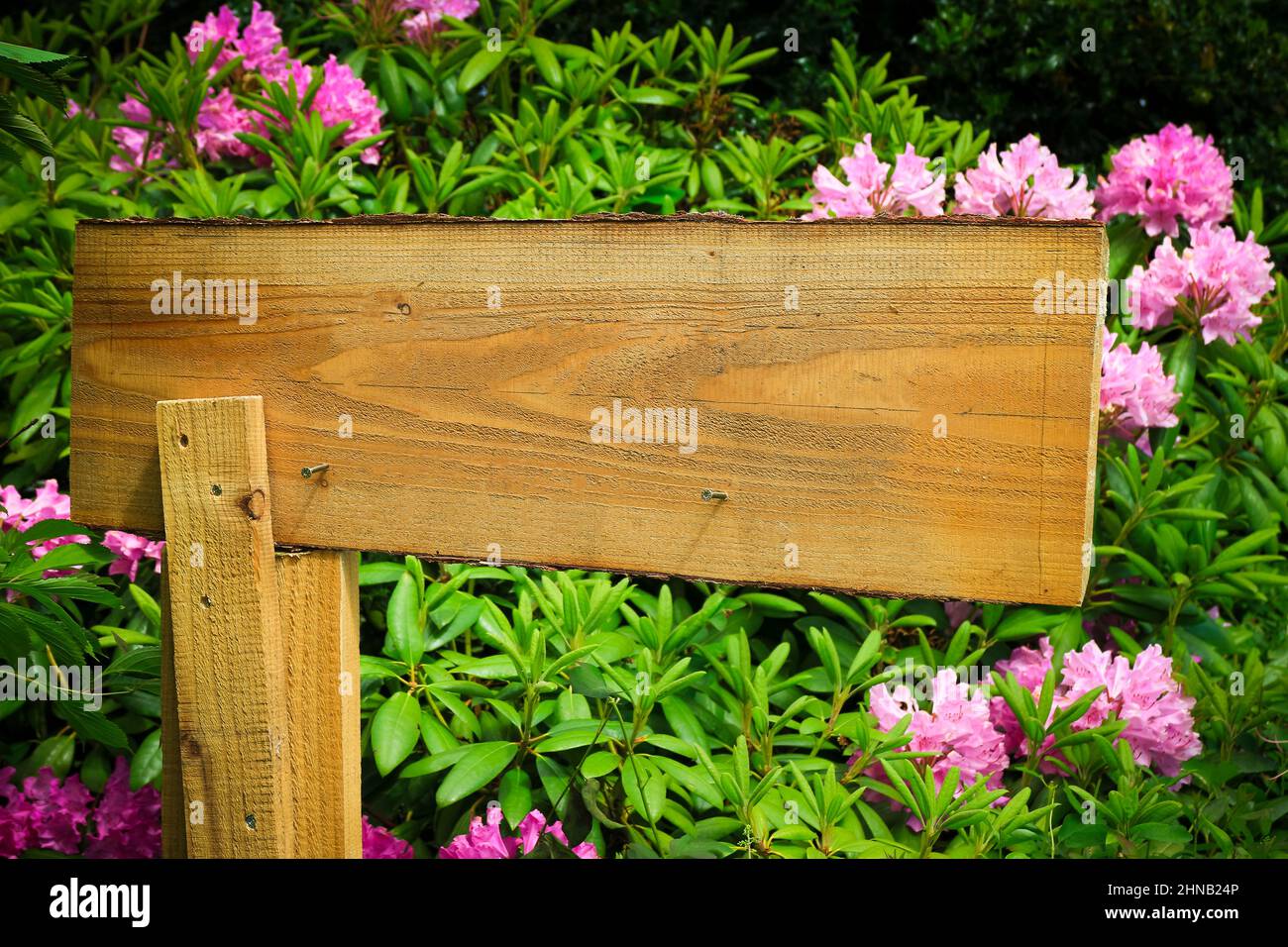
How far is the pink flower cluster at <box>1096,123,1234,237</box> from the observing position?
2379 millimetres

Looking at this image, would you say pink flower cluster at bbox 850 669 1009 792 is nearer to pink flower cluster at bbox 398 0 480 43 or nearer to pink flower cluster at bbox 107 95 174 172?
pink flower cluster at bbox 398 0 480 43

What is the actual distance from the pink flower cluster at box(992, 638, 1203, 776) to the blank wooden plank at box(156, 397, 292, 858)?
1.11m

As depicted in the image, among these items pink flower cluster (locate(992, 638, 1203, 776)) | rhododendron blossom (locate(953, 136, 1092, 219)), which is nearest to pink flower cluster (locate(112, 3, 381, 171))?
rhododendron blossom (locate(953, 136, 1092, 219))

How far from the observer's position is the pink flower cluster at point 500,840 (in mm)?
1565

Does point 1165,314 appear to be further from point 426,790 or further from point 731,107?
point 426,790

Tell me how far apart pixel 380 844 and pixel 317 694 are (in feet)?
1.65

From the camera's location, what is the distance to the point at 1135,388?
2008 millimetres

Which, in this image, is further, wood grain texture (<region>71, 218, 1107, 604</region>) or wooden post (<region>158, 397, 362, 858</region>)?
wooden post (<region>158, 397, 362, 858</region>)

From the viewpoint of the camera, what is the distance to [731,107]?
2.80 m

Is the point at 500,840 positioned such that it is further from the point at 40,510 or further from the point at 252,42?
the point at 252,42

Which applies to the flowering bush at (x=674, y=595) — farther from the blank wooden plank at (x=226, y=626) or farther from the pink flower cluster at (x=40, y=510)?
the blank wooden plank at (x=226, y=626)

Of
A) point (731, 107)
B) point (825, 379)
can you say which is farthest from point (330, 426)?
point (731, 107)

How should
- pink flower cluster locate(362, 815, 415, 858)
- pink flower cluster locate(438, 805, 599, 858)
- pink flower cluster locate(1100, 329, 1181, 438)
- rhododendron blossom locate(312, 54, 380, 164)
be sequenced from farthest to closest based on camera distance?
rhododendron blossom locate(312, 54, 380, 164)
pink flower cluster locate(1100, 329, 1181, 438)
pink flower cluster locate(362, 815, 415, 858)
pink flower cluster locate(438, 805, 599, 858)
